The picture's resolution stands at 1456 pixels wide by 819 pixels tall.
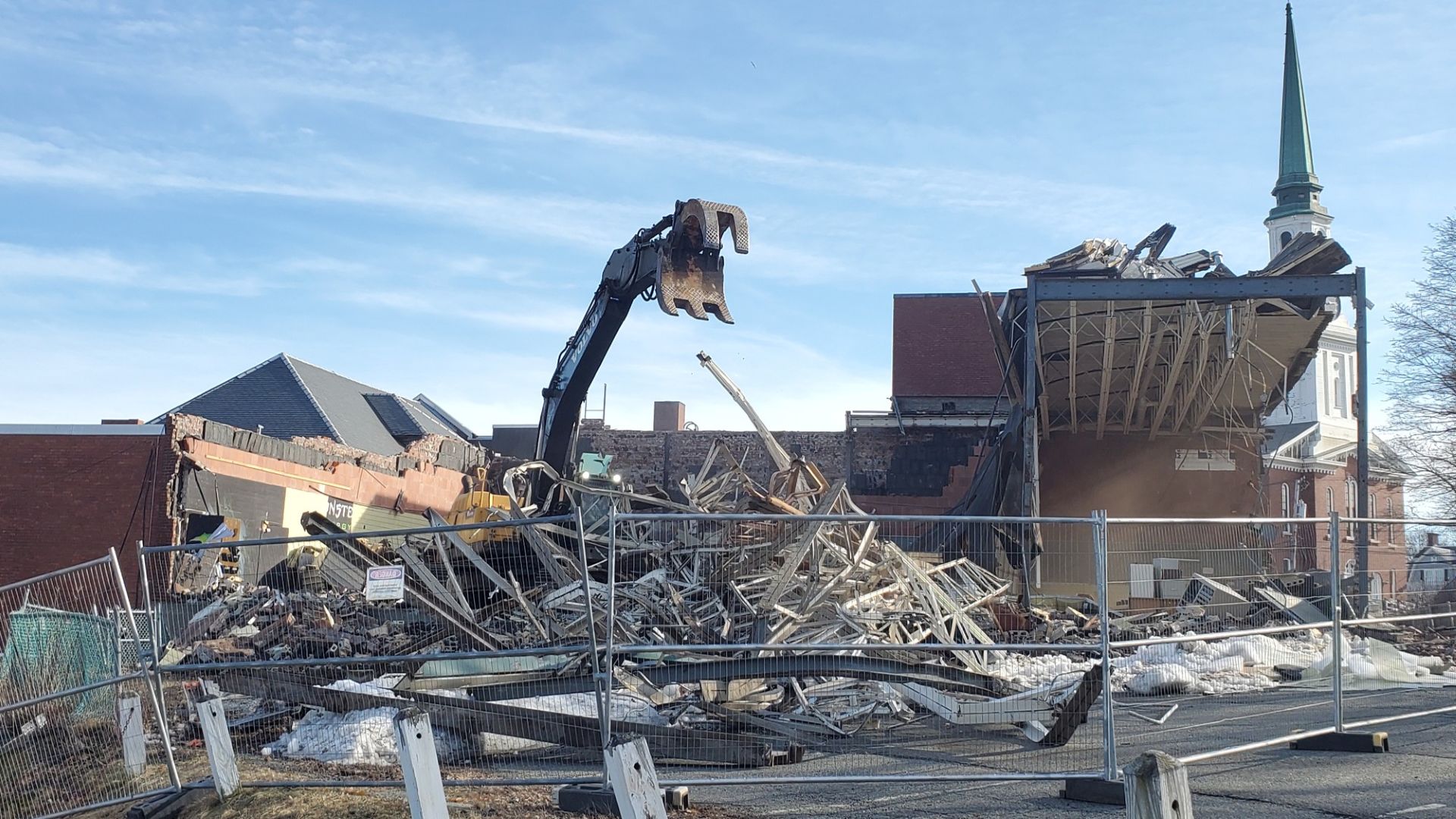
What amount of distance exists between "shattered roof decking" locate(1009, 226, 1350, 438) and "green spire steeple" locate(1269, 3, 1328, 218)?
197 ft

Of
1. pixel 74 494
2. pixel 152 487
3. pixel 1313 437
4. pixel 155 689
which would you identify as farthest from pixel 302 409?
pixel 1313 437

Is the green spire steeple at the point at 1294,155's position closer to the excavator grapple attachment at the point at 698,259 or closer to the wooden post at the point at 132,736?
the excavator grapple attachment at the point at 698,259

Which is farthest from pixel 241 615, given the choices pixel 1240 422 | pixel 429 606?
pixel 1240 422

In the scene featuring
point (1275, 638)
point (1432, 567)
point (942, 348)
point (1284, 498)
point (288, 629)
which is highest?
point (942, 348)

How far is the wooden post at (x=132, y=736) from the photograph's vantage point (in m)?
8.89

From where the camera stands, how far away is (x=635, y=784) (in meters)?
4.80

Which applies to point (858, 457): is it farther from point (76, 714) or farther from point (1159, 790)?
point (1159, 790)

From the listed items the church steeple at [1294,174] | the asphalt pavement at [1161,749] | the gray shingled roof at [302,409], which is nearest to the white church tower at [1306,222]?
the church steeple at [1294,174]

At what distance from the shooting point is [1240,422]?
84.2 ft

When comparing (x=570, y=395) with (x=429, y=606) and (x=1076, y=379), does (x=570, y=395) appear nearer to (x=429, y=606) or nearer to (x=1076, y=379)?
(x=429, y=606)

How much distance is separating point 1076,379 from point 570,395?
11.1 meters

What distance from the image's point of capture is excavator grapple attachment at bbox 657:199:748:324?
14625mm

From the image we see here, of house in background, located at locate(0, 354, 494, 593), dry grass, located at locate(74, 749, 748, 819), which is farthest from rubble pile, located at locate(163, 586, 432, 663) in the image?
house in background, located at locate(0, 354, 494, 593)

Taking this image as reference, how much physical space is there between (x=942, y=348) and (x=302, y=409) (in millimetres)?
21694
